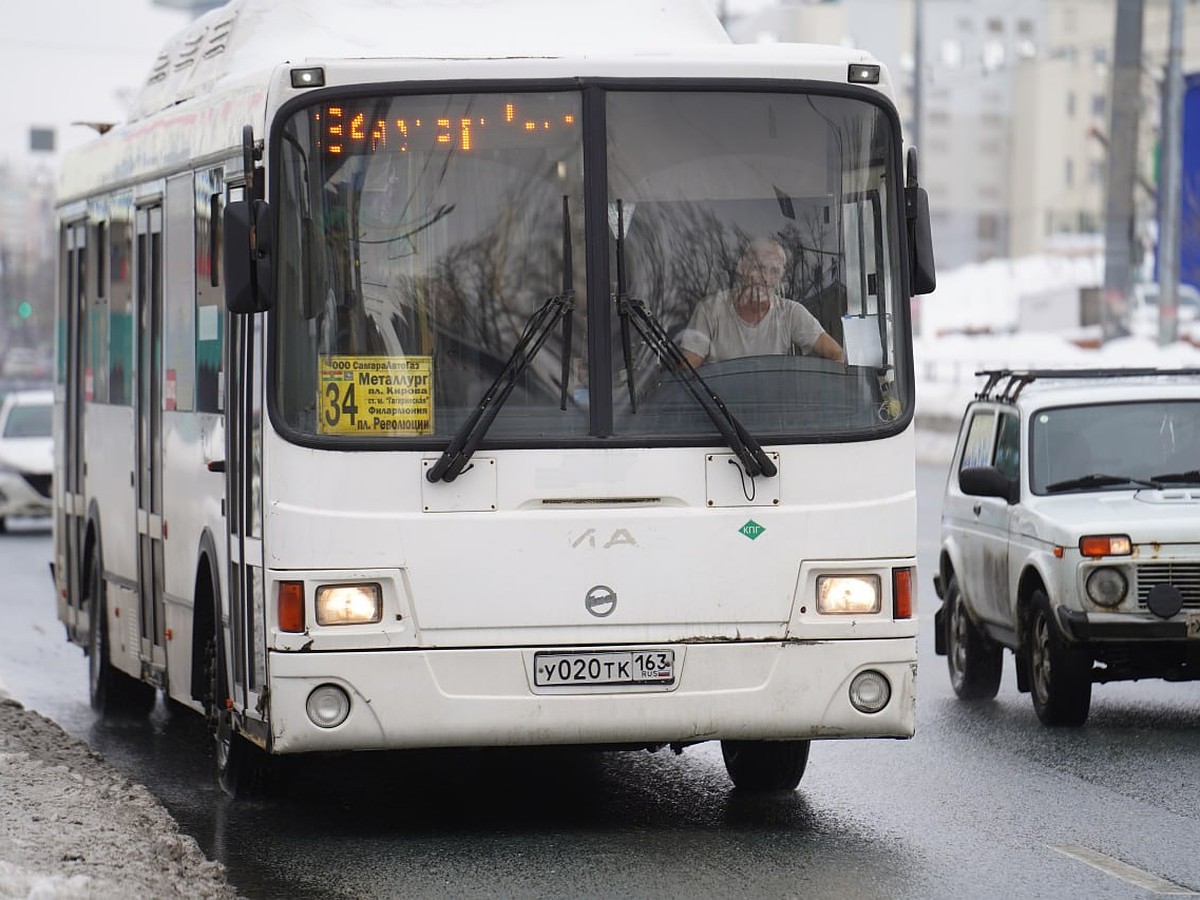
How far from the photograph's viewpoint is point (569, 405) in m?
8.59

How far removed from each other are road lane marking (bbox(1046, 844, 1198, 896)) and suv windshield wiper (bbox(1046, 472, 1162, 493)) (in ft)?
13.1

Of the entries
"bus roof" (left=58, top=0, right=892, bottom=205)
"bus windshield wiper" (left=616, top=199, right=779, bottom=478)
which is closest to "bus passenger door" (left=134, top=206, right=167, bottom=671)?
"bus roof" (left=58, top=0, right=892, bottom=205)

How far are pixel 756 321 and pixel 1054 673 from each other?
385 cm

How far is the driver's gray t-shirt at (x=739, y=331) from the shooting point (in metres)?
8.67

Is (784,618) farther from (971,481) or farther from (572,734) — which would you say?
(971,481)

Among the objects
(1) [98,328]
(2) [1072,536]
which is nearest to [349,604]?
(2) [1072,536]

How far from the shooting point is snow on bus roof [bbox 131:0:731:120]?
970 centimetres

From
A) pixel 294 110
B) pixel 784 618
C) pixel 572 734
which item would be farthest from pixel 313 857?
pixel 294 110

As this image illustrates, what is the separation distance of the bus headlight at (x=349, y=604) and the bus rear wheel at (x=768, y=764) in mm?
1988

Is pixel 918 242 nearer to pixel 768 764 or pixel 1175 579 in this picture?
pixel 768 764

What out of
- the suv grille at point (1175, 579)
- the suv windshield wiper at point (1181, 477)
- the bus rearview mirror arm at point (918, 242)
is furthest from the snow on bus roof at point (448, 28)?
the suv windshield wiper at point (1181, 477)

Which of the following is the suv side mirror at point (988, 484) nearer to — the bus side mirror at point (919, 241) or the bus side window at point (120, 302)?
the bus side mirror at point (919, 241)

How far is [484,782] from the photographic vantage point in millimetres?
10453

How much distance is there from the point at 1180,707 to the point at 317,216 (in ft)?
20.2
